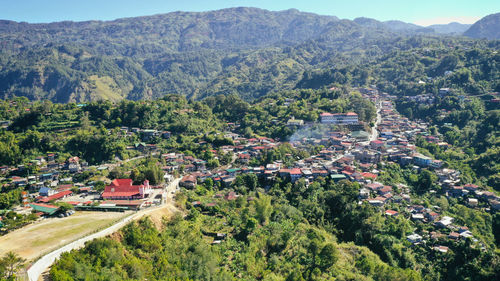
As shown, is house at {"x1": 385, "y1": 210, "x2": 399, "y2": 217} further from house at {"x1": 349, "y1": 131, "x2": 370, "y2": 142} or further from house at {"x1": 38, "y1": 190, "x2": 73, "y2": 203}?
house at {"x1": 38, "y1": 190, "x2": 73, "y2": 203}

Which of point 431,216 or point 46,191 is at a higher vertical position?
point 46,191

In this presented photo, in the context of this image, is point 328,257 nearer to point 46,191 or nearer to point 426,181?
point 426,181

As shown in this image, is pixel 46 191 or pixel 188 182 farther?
pixel 188 182

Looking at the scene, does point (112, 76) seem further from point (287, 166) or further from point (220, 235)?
point (220, 235)

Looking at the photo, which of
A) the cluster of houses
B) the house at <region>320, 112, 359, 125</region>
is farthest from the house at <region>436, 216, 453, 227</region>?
the house at <region>320, 112, 359, 125</region>

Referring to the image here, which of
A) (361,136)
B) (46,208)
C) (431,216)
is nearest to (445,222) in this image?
(431,216)

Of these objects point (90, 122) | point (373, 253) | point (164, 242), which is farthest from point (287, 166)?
point (90, 122)
